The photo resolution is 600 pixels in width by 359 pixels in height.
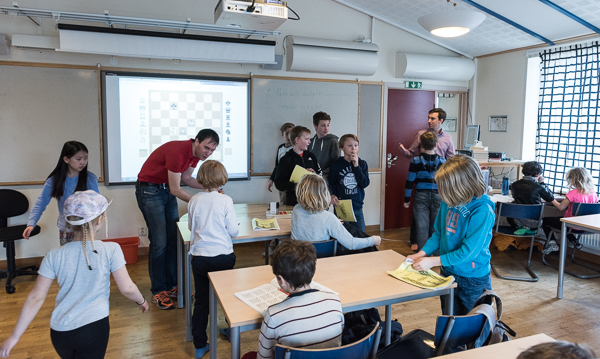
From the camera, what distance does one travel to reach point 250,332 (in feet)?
9.96

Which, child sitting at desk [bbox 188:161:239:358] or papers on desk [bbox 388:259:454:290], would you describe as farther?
child sitting at desk [bbox 188:161:239:358]

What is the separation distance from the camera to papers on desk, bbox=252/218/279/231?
10.1ft

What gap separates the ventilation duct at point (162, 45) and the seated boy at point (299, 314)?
11.2 ft

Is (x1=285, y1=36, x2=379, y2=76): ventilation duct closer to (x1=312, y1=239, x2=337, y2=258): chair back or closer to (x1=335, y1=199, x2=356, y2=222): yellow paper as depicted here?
(x1=335, y1=199, x2=356, y2=222): yellow paper

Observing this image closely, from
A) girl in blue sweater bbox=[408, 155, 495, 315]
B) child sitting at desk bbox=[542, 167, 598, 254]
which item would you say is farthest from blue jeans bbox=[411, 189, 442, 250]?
girl in blue sweater bbox=[408, 155, 495, 315]

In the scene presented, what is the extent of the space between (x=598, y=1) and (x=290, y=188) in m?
3.41

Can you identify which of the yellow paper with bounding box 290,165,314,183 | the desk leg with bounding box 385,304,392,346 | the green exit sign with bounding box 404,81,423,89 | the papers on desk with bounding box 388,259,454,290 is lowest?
the desk leg with bounding box 385,304,392,346

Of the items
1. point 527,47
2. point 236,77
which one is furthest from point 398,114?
point 236,77

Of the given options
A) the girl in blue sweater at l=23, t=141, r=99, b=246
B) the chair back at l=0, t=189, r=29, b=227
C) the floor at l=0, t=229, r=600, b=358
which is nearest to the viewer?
the floor at l=0, t=229, r=600, b=358

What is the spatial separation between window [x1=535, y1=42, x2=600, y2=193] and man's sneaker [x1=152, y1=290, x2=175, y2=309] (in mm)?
4751

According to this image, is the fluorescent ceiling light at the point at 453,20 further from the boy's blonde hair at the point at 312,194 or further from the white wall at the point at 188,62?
the boy's blonde hair at the point at 312,194

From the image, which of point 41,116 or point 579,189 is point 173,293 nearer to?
point 41,116

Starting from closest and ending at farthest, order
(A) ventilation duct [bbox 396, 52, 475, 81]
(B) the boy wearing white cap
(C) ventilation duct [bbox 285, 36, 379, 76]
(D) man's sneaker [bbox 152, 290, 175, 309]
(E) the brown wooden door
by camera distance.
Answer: (B) the boy wearing white cap, (D) man's sneaker [bbox 152, 290, 175, 309], (C) ventilation duct [bbox 285, 36, 379, 76], (A) ventilation duct [bbox 396, 52, 475, 81], (E) the brown wooden door

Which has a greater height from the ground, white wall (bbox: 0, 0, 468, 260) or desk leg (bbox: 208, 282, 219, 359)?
white wall (bbox: 0, 0, 468, 260)
